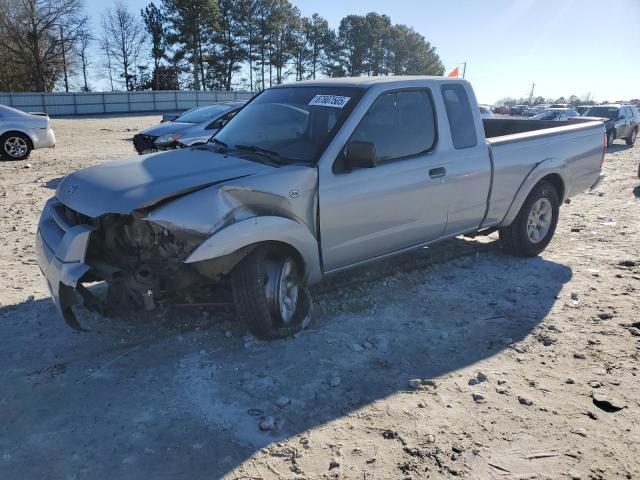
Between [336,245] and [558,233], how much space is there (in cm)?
449

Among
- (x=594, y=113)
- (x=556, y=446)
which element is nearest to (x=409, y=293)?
(x=556, y=446)

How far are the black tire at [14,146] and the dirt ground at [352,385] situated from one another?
29.7 ft

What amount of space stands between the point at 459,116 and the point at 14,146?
1221 centimetres

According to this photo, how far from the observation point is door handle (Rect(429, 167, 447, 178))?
4.64 m

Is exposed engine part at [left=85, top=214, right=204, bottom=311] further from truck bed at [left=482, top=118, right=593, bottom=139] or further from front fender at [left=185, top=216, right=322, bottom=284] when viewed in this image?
truck bed at [left=482, top=118, right=593, bottom=139]

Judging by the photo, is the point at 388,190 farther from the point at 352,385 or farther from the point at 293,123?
the point at 352,385

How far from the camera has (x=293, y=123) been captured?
4434 millimetres

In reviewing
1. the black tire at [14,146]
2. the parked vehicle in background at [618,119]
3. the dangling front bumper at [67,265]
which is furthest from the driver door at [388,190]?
the parked vehicle in background at [618,119]

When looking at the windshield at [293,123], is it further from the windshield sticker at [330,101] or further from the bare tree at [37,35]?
the bare tree at [37,35]

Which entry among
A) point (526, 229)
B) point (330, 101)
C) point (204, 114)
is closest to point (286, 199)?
point (330, 101)

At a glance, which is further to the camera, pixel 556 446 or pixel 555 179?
pixel 555 179

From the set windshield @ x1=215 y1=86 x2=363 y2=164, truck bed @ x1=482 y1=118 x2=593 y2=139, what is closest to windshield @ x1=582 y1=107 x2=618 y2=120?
truck bed @ x1=482 y1=118 x2=593 y2=139

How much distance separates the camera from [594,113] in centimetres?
2122

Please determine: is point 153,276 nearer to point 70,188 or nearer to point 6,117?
point 70,188
